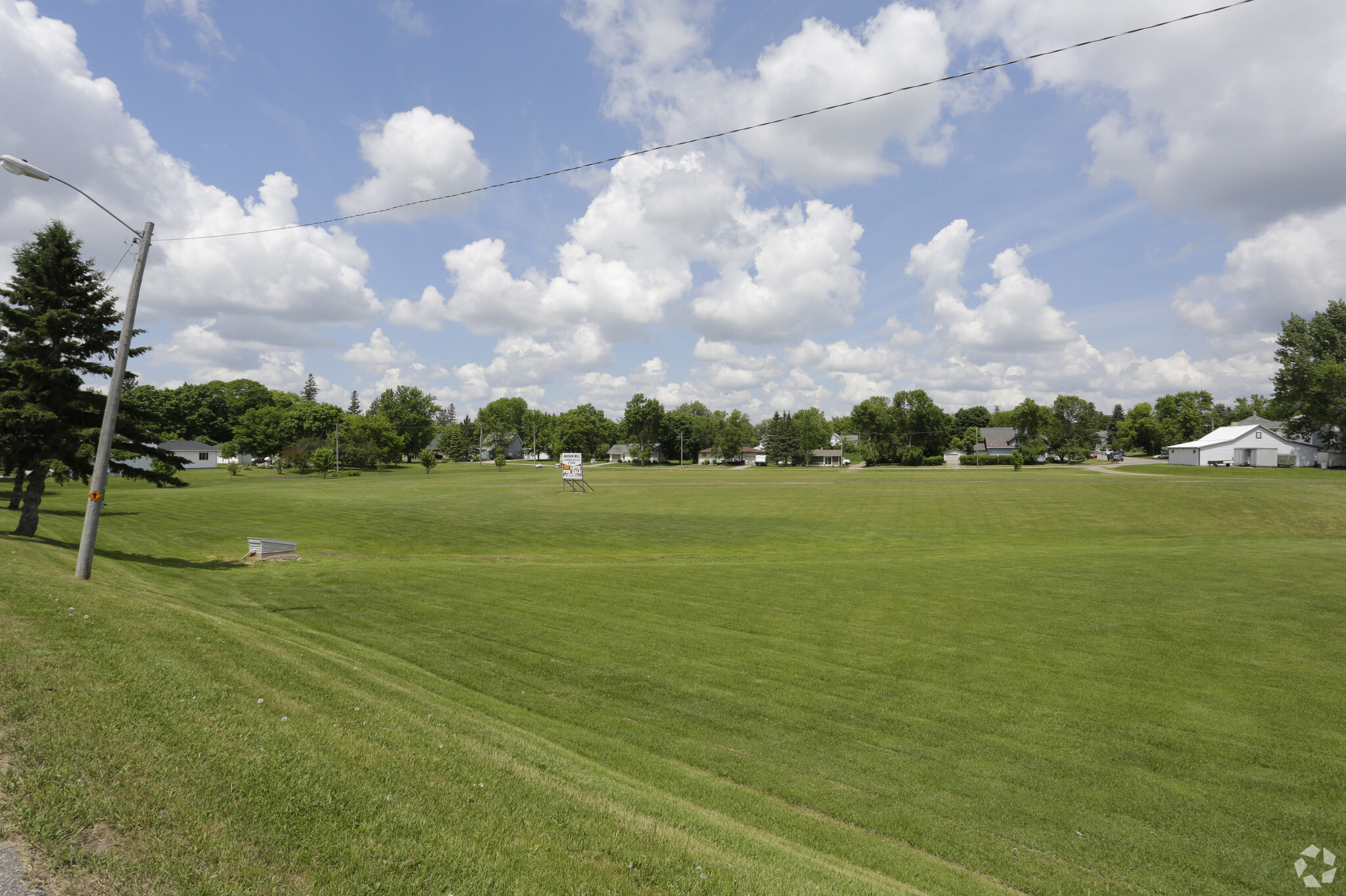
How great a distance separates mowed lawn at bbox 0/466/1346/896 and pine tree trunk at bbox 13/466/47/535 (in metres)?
1.10

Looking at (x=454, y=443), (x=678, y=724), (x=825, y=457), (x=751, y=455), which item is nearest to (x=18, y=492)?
(x=678, y=724)

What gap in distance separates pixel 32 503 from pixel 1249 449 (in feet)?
432

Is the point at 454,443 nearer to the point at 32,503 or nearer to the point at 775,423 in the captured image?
the point at 775,423

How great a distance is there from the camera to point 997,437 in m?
155

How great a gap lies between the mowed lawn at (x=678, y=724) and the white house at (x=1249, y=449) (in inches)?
3522

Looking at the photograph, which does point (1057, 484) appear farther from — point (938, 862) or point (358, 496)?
point (358, 496)

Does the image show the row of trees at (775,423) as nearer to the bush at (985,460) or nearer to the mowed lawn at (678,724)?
the bush at (985,460)

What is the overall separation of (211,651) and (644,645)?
8176 mm

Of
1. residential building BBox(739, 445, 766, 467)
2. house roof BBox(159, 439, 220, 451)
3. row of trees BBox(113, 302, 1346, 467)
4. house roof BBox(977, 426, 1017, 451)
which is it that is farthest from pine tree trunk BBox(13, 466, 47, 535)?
house roof BBox(977, 426, 1017, 451)

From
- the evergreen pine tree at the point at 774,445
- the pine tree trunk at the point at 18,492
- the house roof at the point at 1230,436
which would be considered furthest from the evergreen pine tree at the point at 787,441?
the pine tree trunk at the point at 18,492

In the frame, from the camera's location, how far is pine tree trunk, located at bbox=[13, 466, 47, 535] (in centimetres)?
2239

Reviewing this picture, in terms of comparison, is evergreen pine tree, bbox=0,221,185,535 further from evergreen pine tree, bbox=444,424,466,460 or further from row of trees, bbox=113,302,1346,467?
evergreen pine tree, bbox=444,424,466,460

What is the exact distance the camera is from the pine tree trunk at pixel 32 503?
22.4 meters

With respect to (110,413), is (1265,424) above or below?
above
